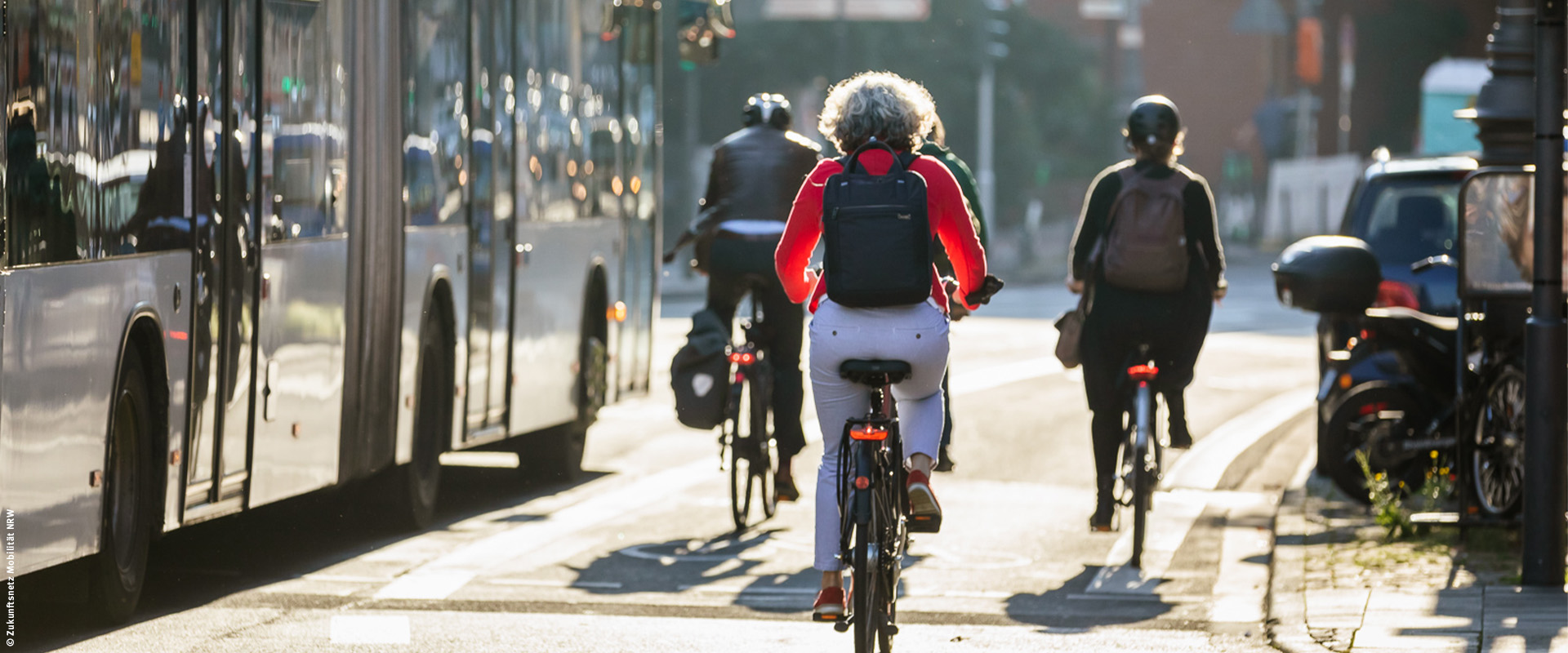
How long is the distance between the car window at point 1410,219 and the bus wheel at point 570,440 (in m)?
4.37

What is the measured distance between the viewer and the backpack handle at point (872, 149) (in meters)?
6.70

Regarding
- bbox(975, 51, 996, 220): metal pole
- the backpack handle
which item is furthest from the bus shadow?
bbox(975, 51, 996, 220): metal pole

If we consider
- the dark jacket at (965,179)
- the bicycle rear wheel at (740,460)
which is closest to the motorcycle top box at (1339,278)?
the dark jacket at (965,179)

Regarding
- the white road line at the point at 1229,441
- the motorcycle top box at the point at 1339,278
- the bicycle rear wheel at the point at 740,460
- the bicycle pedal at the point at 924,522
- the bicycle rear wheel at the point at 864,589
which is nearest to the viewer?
the bicycle rear wheel at the point at 864,589

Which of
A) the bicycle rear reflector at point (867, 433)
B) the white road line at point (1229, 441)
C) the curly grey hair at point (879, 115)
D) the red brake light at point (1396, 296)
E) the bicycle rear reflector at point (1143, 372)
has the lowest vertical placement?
the white road line at point (1229, 441)

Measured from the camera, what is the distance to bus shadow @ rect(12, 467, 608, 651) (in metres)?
8.03

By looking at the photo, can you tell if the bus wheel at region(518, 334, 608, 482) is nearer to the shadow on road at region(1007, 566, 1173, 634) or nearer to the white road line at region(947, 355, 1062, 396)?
the shadow on road at region(1007, 566, 1173, 634)

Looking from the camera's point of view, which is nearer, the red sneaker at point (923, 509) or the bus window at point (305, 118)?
the red sneaker at point (923, 509)

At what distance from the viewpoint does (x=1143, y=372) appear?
32.5 ft

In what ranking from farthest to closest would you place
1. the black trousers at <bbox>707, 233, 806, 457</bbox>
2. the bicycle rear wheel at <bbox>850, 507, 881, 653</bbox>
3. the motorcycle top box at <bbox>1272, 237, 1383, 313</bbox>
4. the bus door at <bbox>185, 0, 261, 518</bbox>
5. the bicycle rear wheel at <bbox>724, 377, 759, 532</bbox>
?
the motorcycle top box at <bbox>1272, 237, 1383, 313</bbox> < the black trousers at <bbox>707, 233, 806, 457</bbox> < the bicycle rear wheel at <bbox>724, 377, 759, 532</bbox> < the bus door at <bbox>185, 0, 261, 518</bbox> < the bicycle rear wheel at <bbox>850, 507, 881, 653</bbox>

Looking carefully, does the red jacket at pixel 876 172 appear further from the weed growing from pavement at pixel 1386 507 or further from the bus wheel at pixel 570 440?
the bus wheel at pixel 570 440

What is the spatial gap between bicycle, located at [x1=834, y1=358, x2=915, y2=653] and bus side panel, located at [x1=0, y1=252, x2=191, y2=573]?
7.66 ft

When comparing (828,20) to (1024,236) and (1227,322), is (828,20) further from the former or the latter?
(1227,322)

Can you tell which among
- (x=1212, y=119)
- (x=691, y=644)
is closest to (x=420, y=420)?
(x=691, y=644)
